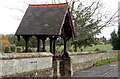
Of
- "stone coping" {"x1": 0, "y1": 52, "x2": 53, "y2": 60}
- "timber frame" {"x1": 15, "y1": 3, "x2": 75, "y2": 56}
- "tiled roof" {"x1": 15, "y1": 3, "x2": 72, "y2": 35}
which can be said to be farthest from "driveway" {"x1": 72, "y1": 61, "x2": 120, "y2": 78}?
"stone coping" {"x1": 0, "y1": 52, "x2": 53, "y2": 60}

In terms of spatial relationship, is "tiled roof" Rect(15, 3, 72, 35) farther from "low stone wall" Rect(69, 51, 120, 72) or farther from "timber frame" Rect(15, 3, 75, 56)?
"low stone wall" Rect(69, 51, 120, 72)

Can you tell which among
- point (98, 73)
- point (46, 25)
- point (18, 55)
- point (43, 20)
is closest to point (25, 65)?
point (18, 55)

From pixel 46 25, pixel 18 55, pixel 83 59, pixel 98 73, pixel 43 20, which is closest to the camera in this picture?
pixel 18 55

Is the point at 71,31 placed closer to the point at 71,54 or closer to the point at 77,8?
the point at 71,54

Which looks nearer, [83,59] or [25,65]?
[25,65]

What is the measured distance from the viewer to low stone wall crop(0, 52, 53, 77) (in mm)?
7730

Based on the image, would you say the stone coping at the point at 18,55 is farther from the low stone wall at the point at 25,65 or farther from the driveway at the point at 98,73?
the driveway at the point at 98,73

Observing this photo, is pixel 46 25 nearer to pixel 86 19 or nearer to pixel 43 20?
pixel 43 20

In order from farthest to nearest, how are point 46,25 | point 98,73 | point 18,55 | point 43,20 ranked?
point 98,73, point 43,20, point 46,25, point 18,55

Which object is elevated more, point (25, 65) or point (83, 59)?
point (25, 65)

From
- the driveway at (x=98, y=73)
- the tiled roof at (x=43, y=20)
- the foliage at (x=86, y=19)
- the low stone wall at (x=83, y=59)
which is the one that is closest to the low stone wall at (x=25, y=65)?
the tiled roof at (x=43, y=20)

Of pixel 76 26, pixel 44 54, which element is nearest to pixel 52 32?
pixel 44 54

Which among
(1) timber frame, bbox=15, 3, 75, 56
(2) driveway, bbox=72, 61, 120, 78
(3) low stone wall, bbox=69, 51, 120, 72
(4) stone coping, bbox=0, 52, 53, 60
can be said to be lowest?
(2) driveway, bbox=72, 61, 120, 78

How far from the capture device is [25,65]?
362 inches
